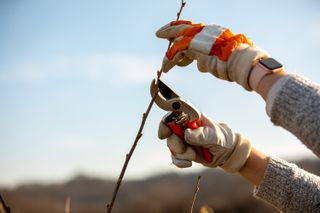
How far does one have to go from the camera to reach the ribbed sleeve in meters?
2.35

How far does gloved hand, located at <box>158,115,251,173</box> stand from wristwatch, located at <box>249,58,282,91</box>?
18.4 inches

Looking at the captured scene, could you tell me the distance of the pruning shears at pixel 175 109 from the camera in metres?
2.39

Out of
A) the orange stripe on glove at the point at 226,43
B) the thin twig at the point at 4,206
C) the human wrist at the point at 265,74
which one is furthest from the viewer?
the orange stripe on glove at the point at 226,43

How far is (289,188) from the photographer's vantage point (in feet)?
7.86

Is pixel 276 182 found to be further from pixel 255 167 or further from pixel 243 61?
pixel 243 61

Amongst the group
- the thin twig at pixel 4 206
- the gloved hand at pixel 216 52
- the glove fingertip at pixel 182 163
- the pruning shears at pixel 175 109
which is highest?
the gloved hand at pixel 216 52

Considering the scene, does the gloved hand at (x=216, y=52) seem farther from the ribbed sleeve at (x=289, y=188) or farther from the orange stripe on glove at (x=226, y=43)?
the ribbed sleeve at (x=289, y=188)

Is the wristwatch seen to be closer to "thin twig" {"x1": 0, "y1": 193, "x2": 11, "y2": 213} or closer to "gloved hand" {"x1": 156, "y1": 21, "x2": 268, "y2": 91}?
"gloved hand" {"x1": 156, "y1": 21, "x2": 268, "y2": 91}

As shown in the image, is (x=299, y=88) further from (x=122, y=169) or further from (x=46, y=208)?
(x=46, y=208)

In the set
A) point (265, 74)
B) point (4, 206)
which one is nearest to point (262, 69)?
point (265, 74)

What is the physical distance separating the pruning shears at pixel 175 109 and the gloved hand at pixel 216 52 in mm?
141

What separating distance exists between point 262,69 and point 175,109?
58 centimetres

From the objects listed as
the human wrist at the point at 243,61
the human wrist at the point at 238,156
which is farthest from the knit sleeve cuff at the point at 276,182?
the human wrist at the point at 243,61

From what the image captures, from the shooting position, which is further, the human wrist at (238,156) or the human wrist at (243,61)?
the human wrist at (238,156)
